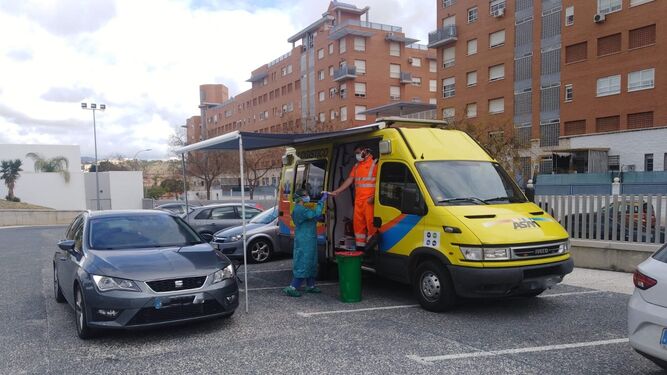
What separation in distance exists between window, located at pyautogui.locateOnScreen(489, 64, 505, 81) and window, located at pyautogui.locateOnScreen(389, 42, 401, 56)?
23586 millimetres

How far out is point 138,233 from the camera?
6.62 metres

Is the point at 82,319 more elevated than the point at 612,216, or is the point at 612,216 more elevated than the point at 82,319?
the point at 612,216

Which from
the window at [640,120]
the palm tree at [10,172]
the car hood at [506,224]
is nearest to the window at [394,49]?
the window at [640,120]

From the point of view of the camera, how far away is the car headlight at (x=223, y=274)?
5770mm

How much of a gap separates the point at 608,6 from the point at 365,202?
34686 mm

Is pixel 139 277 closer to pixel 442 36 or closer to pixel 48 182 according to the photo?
pixel 442 36

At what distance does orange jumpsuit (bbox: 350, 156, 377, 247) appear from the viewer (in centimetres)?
759

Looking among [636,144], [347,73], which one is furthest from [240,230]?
[347,73]

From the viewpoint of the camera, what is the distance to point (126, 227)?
668cm

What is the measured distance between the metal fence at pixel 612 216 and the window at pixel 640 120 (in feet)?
91.0

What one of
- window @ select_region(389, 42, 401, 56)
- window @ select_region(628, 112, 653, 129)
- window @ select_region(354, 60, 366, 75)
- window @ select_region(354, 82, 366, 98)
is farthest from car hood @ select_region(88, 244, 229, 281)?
window @ select_region(389, 42, 401, 56)

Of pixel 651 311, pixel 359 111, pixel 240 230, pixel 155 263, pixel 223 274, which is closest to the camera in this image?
pixel 651 311

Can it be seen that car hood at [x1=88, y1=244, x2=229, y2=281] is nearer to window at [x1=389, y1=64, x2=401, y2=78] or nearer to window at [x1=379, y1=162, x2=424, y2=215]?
window at [x1=379, y1=162, x2=424, y2=215]

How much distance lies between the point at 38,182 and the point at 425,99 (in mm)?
45740
